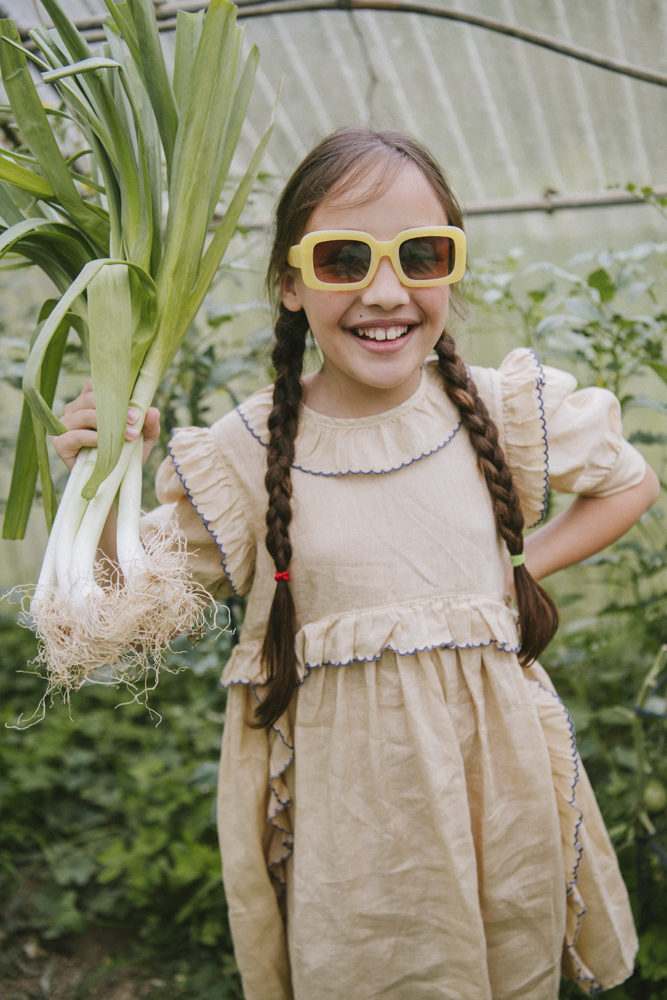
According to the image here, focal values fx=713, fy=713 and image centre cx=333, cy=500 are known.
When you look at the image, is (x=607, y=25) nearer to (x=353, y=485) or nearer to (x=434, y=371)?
(x=434, y=371)

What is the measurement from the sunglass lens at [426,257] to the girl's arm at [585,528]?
0.48 m

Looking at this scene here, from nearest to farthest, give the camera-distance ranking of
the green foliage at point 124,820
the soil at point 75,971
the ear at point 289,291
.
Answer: the ear at point 289,291
the soil at point 75,971
the green foliage at point 124,820

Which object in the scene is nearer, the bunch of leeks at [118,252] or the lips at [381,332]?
the bunch of leeks at [118,252]

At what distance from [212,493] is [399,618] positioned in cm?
34

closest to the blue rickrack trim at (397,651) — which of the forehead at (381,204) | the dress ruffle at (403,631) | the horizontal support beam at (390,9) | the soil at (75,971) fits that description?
the dress ruffle at (403,631)

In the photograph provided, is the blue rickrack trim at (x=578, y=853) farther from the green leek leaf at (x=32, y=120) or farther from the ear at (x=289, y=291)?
the green leek leaf at (x=32, y=120)

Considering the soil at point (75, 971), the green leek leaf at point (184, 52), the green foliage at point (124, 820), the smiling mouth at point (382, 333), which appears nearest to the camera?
the green leek leaf at point (184, 52)

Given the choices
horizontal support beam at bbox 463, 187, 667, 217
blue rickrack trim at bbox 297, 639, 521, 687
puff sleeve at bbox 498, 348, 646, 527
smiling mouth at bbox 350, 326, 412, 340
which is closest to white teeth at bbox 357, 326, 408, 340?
smiling mouth at bbox 350, 326, 412, 340

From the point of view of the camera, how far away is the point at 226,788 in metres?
1.20

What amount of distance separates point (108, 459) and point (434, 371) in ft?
1.93

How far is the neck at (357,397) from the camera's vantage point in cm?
112

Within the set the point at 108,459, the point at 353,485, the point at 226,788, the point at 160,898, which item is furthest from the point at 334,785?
the point at 160,898

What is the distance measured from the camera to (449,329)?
48.8 inches

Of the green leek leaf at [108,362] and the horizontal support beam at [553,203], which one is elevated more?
the horizontal support beam at [553,203]
